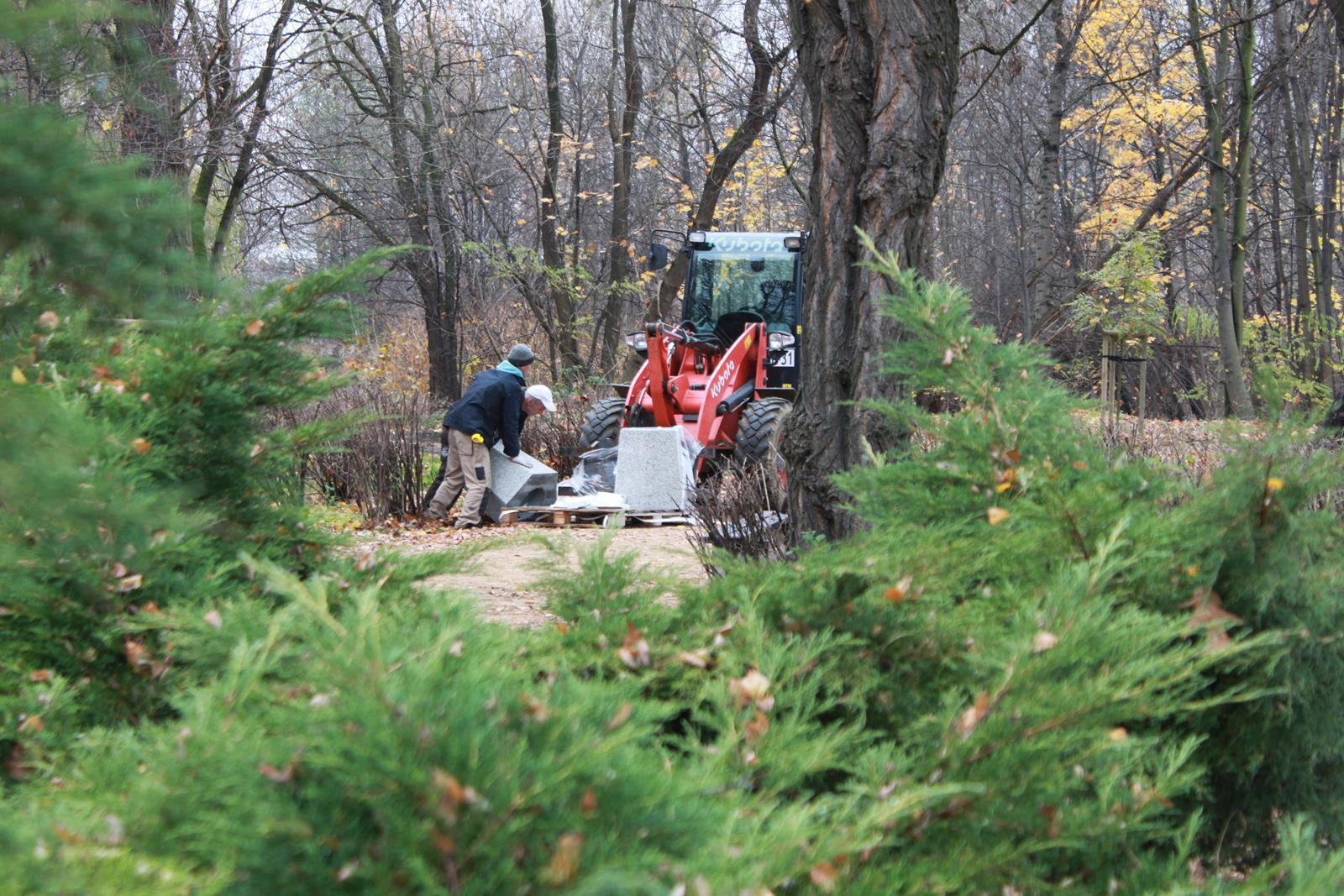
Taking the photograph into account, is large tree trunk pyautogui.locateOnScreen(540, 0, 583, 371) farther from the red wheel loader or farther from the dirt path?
the dirt path

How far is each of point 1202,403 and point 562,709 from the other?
20.5 metres

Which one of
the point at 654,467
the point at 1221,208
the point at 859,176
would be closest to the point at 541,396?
the point at 654,467

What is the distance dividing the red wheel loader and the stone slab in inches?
12.5

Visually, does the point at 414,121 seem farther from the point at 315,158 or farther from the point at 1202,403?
the point at 1202,403

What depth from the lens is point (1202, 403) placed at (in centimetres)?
1941

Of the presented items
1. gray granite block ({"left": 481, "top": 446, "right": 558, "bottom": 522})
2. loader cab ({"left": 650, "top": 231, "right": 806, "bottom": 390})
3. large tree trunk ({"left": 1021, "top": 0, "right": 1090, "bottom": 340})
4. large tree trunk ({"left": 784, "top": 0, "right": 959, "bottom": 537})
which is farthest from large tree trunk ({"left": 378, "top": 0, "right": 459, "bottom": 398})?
large tree trunk ({"left": 784, "top": 0, "right": 959, "bottom": 537})

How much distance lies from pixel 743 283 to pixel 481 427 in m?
4.22

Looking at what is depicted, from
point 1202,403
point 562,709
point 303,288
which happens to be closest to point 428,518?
point 303,288

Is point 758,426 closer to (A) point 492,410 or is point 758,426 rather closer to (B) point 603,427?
(B) point 603,427

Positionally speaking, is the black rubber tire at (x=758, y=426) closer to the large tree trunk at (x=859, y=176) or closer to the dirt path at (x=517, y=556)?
the dirt path at (x=517, y=556)

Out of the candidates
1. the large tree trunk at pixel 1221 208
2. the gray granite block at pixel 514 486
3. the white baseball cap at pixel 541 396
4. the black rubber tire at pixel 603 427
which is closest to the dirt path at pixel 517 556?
the gray granite block at pixel 514 486

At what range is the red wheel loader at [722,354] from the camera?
11.8m

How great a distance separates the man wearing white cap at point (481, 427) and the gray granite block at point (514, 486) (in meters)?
0.08

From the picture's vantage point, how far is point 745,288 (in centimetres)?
1377
